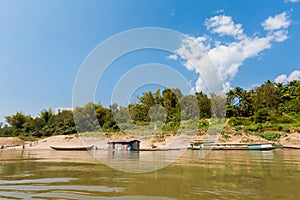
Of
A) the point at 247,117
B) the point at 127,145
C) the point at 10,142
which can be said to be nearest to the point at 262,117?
the point at 247,117

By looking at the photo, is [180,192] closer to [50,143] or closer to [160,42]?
[160,42]

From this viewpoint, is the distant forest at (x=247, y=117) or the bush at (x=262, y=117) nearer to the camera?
the distant forest at (x=247, y=117)

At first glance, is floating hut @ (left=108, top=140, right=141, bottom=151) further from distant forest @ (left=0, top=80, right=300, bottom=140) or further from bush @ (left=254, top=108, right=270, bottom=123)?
bush @ (left=254, top=108, right=270, bottom=123)

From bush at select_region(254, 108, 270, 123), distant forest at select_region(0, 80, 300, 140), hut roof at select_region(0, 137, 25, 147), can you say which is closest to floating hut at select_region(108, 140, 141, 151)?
distant forest at select_region(0, 80, 300, 140)

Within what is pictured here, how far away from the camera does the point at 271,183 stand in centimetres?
654

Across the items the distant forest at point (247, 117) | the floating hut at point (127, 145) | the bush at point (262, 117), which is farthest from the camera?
the bush at point (262, 117)

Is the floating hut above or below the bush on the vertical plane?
below

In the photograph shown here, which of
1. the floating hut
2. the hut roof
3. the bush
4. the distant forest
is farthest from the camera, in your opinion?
the hut roof

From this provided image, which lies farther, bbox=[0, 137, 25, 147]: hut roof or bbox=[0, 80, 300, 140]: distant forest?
bbox=[0, 137, 25, 147]: hut roof

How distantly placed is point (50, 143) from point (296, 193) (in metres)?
38.5

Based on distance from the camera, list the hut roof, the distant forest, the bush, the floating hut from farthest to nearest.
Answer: the hut roof < the bush < the distant forest < the floating hut

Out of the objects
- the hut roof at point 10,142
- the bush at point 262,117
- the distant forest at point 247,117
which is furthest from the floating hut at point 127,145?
the hut roof at point 10,142

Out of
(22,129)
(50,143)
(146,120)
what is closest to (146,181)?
(146,120)

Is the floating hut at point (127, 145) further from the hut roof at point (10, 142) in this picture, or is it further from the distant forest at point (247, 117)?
the hut roof at point (10, 142)
